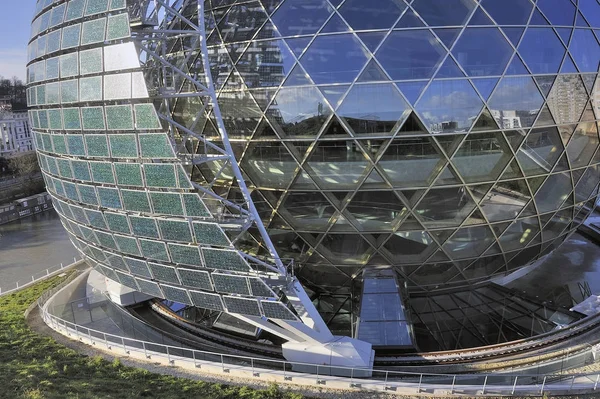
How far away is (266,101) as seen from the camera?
14898 millimetres

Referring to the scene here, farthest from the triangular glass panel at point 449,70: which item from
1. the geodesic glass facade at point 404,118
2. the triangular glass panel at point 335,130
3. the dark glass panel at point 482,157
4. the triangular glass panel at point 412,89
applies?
the triangular glass panel at point 335,130

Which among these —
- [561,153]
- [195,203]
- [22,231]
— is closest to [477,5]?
[561,153]

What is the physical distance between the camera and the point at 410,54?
14.0m

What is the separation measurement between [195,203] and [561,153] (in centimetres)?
1374

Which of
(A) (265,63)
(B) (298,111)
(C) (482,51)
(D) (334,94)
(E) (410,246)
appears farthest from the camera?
(E) (410,246)

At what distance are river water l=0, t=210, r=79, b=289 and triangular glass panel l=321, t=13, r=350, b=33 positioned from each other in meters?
28.6

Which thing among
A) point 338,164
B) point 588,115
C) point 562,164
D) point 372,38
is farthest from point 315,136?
point 588,115

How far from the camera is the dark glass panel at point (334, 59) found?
46.2ft

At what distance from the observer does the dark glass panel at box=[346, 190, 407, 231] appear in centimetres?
A: 1516

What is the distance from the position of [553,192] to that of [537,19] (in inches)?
263

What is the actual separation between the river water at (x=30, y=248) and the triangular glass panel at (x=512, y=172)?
31987 millimetres

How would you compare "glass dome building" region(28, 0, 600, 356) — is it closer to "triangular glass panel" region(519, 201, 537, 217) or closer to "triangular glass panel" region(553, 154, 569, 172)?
"triangular glass panel" region(519, 201, 537, 217)

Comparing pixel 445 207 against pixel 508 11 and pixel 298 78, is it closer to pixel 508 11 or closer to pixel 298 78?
pixel 298 78

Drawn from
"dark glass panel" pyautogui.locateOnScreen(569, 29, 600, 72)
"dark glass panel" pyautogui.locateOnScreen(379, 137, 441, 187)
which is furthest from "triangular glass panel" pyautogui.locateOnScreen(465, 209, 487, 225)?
"dark glass panel" pyautogui.locateOnScreen(569, 29, 600, 72)
